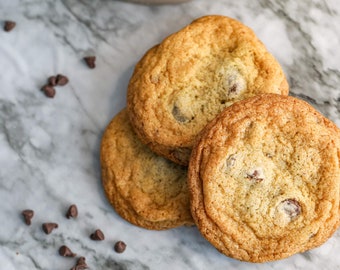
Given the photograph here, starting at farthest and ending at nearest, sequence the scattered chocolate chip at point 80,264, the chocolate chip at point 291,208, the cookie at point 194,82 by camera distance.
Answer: the scattered chocolate chip at point 80,264
the cookie at point 194,82
the chocolate chip at point 291,208

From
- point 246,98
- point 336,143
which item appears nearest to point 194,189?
point 246,98

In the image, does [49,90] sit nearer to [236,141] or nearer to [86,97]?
[86,97]

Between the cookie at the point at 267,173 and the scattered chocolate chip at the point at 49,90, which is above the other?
the cookie at the point at 267,173

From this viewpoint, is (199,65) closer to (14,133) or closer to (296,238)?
(296,238)

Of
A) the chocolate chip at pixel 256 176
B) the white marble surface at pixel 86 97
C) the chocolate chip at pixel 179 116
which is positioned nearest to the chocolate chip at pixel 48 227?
the white marble surface at pixel 86 97

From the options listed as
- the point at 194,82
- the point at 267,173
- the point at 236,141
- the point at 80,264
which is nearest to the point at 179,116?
the point at 194,82

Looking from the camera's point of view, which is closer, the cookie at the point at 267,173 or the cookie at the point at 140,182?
the cookie at the point at 267,173

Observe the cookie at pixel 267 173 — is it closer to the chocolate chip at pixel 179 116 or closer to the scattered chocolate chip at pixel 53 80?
the chocolate chip at pixel 179 116
